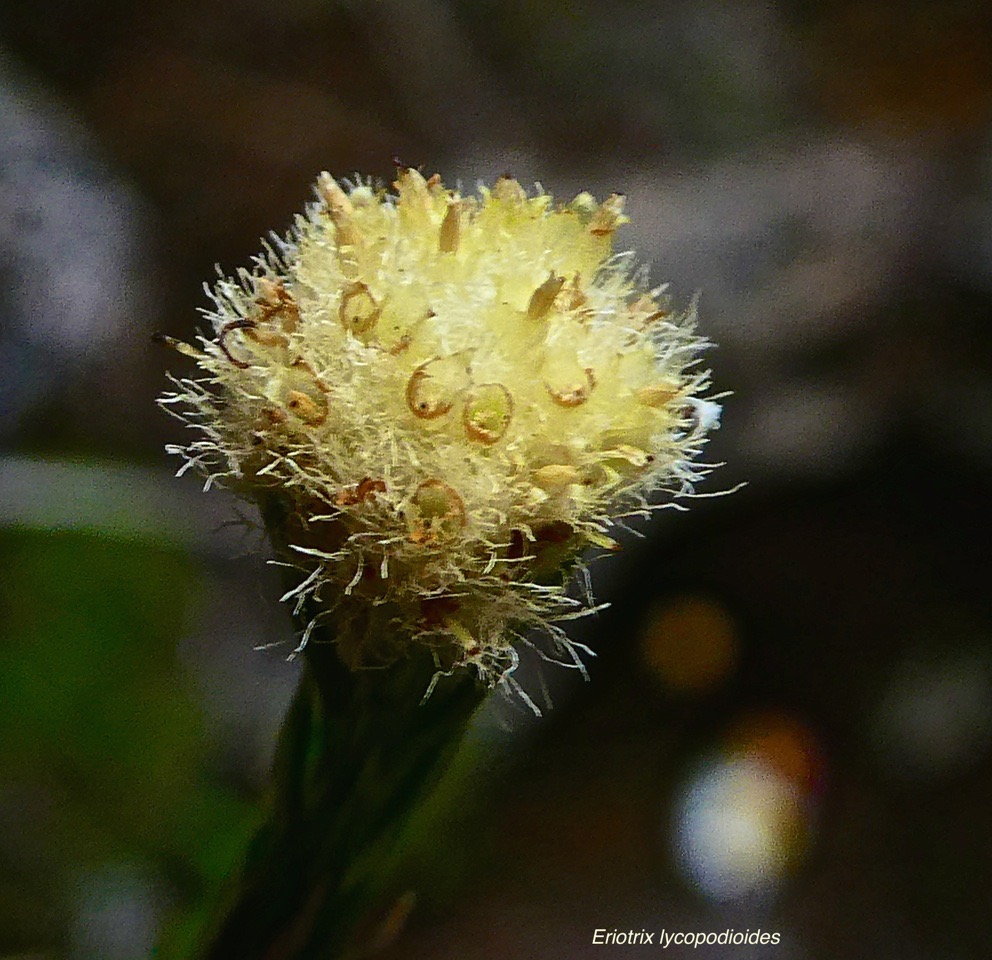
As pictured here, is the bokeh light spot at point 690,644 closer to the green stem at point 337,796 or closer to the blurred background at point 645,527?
the blurred background at point 645,527

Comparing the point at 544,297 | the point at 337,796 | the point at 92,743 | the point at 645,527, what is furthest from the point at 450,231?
the point at 645,527

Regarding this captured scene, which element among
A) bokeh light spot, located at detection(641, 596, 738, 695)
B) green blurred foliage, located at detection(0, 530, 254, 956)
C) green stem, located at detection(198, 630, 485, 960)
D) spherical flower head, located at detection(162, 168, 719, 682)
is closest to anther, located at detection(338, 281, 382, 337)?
spherical flower head, located at detection(162, 168, 719, 682)

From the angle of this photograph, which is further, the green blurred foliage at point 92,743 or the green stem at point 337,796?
the green blurred foliage at point 92,743

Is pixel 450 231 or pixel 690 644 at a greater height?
pixel 690 644

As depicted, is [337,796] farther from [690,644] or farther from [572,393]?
[690,644]

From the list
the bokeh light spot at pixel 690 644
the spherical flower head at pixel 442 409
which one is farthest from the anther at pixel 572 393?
the bokeh light spot at pixel 690 644

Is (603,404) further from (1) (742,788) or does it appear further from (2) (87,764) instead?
(1) (742,788)

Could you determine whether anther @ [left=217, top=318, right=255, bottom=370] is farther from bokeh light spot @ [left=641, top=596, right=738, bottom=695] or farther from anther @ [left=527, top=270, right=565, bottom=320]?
bokeh light spot @ [left=641, top=596, right=738, bottom=695]

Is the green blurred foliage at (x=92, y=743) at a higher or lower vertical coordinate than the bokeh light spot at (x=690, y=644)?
lower
